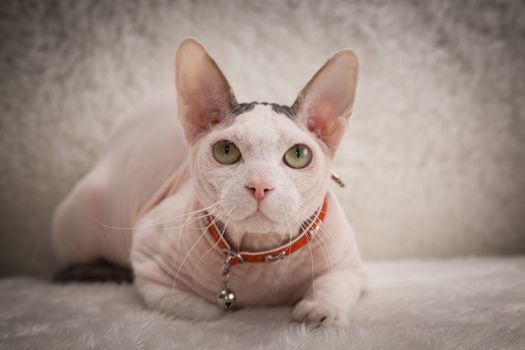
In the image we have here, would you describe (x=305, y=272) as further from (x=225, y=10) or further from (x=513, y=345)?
(x=225, y=10)

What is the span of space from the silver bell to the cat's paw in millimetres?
123

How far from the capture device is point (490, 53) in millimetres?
1476

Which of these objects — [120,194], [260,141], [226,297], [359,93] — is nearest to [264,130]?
[260,141]

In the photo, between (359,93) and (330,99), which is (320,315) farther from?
(359,93)

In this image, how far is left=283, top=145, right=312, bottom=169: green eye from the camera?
33.0 inches

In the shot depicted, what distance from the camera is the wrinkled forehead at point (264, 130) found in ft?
2.69

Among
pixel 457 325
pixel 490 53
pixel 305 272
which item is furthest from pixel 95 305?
pixel 490 53

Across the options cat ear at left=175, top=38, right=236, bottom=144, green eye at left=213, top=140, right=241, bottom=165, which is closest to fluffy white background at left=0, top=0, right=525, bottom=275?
cat ear at left=175, top=38, right=236, bottom=144

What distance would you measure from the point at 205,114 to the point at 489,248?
1.07 m

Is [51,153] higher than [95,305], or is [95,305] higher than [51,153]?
[51,153]

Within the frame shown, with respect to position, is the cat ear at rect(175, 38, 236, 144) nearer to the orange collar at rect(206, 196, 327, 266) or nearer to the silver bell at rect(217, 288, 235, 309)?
the orange collar at rect(206, 196, 327, 266)

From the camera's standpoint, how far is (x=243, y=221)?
0.80 metres

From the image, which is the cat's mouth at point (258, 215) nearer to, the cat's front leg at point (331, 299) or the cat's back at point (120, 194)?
A: the cat's front leg at point (331, 299)

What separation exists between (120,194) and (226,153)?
20.7 inches
